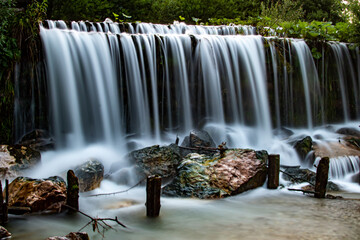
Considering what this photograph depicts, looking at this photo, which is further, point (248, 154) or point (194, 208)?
point (248, 154)

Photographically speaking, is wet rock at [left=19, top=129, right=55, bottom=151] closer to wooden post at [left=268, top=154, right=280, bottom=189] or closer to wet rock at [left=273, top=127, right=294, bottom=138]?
wooden post at [left=268, top=154, right=280, bottom=189]

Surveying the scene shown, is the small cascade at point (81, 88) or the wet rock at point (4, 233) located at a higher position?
the small cascade at point (81, 88)

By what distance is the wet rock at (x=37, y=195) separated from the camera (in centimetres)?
512

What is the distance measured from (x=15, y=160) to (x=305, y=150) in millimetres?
6358

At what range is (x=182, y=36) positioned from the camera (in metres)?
10.5

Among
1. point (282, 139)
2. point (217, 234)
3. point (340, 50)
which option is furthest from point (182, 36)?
point (217, 234)

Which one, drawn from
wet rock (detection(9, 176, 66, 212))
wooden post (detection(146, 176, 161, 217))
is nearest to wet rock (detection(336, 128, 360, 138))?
wooden post (detection(146, 176, 161, 217))

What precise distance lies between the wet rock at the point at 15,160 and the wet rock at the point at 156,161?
1.83 meters

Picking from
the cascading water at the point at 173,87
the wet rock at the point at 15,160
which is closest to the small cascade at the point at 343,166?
the cascading water at the point at 173,87

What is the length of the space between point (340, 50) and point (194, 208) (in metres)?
9.30

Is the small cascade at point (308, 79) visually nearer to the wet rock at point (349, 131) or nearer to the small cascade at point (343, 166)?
the wet rock at point (349, 131)

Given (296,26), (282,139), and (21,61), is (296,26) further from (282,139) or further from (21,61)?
(21,61)

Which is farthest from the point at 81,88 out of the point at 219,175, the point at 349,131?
the point at 349,131

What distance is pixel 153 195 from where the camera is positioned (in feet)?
16.0
